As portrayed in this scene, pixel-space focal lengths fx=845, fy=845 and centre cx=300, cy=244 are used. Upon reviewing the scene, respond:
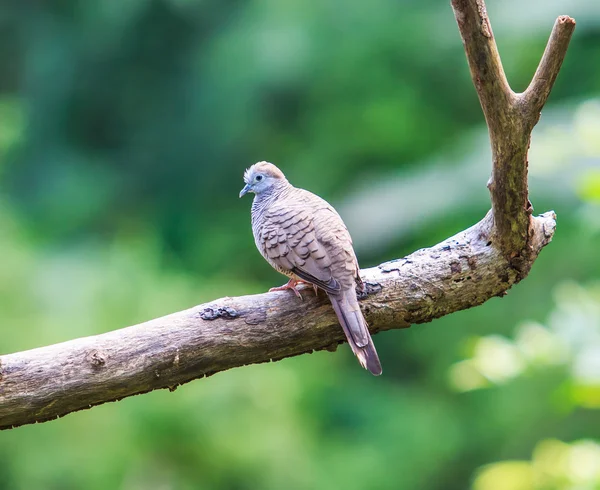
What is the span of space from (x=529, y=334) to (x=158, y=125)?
6317mm

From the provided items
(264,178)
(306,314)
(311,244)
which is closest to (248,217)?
(264,178)

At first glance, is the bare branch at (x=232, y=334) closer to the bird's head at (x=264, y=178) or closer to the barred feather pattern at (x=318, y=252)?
the barred feather pattern at (x=318, y=252)

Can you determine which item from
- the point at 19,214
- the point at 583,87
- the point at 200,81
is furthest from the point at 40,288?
the point at 583,87

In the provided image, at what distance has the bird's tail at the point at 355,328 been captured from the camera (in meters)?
2.64

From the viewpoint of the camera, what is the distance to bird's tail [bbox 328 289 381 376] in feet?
8.67

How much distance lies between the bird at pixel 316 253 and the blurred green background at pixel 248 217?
1.10 meters

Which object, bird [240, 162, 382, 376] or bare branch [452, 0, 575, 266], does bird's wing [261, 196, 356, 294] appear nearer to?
bird [240, 162, 382, 376]

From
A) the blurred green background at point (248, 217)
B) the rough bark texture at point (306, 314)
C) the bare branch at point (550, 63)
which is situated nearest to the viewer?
the bare branch at point (550, 63)

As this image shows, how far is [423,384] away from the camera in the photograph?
25.9 feet

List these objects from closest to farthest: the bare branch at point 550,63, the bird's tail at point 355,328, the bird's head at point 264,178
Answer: the bare branch at point 550,63 < the bird's tail at point 355,328 < the bird's head at point 264,178

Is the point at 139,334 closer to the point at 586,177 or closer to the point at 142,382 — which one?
the point at 142,382

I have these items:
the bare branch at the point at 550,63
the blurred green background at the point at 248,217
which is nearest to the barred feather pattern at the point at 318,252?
the bare branch at the point at 550,63

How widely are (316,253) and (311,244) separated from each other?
6 centimetres

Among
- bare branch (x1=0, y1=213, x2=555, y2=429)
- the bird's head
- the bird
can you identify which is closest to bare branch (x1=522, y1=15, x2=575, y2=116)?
bare branch (x1=0, y1=213, x2=555, y2=429)
